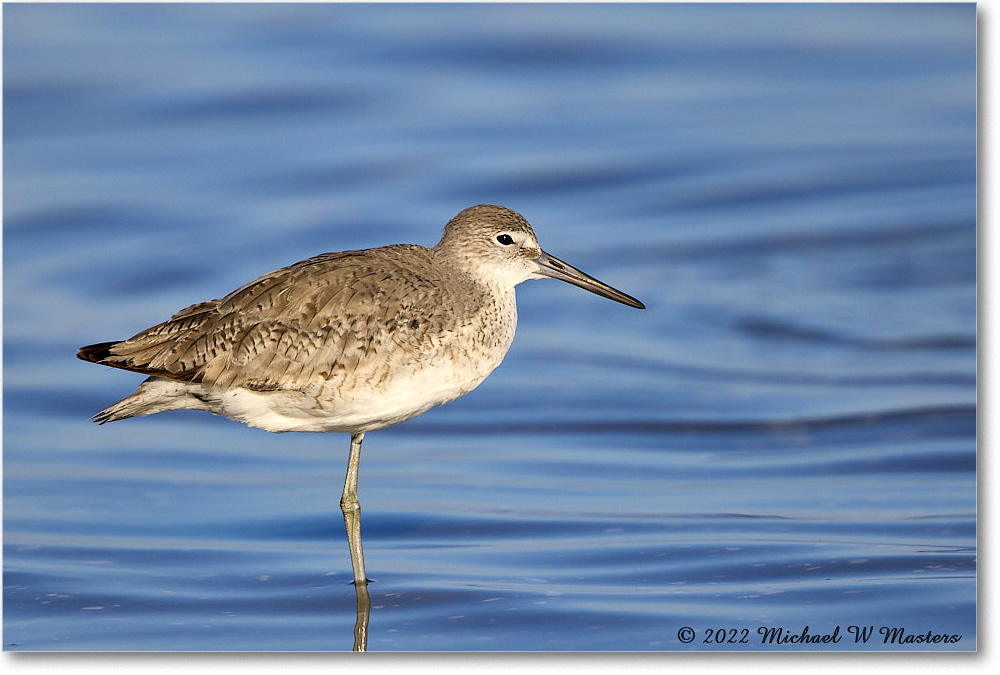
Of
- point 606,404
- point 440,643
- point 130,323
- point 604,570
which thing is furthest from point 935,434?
point 130,323

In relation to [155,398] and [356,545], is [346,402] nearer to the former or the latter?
[155,398]

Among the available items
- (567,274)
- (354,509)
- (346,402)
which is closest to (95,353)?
(346,402)

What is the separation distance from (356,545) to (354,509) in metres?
0.31

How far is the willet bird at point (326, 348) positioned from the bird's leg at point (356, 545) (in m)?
0.73

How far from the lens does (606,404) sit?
37.9 ft

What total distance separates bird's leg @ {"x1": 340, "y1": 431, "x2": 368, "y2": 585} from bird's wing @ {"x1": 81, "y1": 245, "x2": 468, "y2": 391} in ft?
3.09

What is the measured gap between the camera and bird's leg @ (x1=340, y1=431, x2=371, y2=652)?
7.80m

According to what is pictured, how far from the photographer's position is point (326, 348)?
7.54 m

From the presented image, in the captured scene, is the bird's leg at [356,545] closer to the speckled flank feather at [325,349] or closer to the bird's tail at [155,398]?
the speckled flank feather at [325,349]

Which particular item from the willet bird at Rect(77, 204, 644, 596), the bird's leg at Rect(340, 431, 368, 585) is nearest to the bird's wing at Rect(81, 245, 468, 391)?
the willet bird at Rect(77, 204, 644, 596)

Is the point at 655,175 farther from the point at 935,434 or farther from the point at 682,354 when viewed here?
the point at 935,434

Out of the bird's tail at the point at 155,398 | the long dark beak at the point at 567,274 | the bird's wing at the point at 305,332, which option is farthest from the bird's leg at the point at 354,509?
the long dark beak at the point at 567,274

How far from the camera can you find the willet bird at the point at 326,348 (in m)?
7.49

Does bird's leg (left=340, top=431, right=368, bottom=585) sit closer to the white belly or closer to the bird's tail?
the white belly
